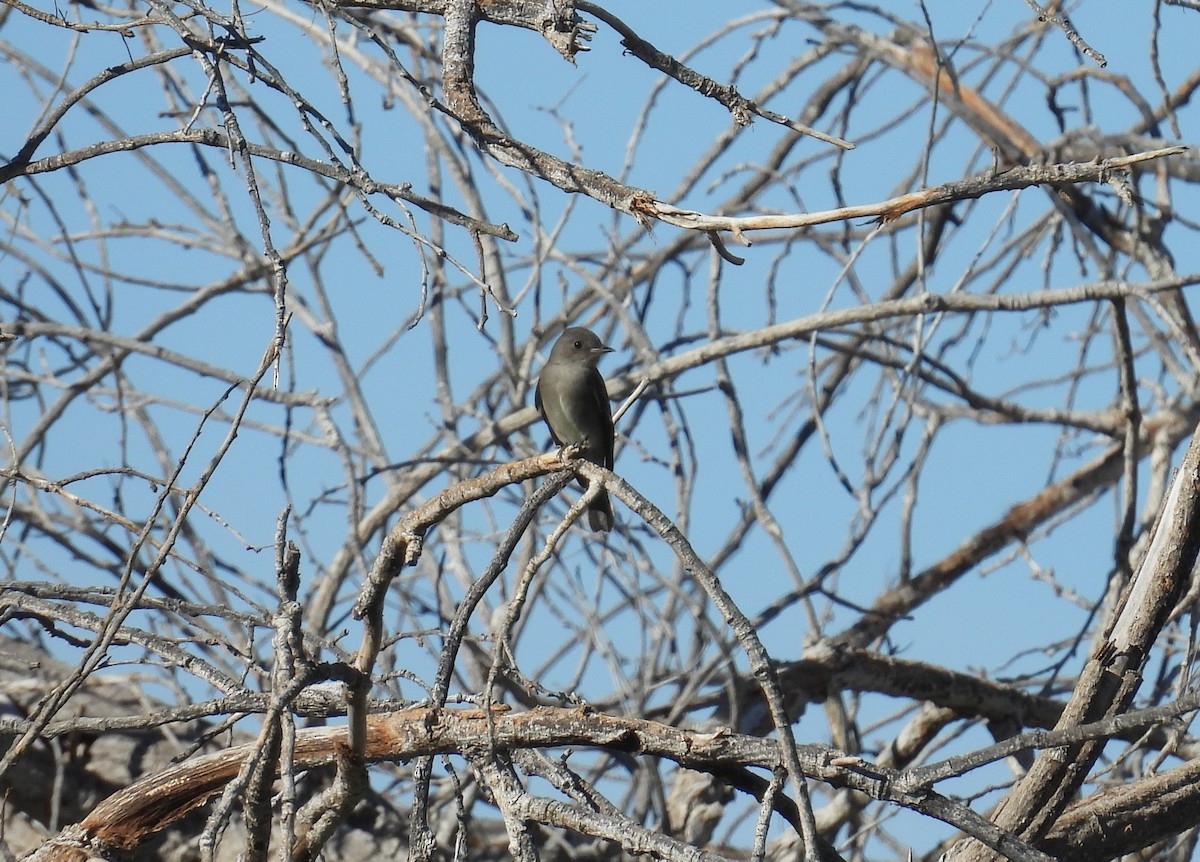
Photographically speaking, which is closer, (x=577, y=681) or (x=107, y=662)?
(x=107, y=662)

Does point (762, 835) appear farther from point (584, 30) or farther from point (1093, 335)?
point (1093, 335)

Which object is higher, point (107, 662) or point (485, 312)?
point (485, 312)

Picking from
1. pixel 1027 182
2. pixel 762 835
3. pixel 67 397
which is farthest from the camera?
pixel 67 397

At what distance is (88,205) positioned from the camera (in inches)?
251

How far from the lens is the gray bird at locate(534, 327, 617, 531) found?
19.7 feet

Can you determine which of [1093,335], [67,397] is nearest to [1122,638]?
[1093,335]

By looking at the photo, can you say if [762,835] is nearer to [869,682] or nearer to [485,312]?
[485,312]

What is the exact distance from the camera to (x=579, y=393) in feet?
19.7

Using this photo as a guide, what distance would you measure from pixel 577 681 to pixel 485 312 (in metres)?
3.10

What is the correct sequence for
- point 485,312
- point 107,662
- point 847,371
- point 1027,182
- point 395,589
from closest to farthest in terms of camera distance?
point 1027,182 < point 485,312 < point 107,662 < point 395,589 < point 847,371

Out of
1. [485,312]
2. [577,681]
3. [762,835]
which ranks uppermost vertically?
[577,681]

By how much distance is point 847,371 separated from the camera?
6.70 meters

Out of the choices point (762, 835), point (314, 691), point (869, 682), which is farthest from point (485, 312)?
point (869, 682)

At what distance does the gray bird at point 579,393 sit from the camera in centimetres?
600
